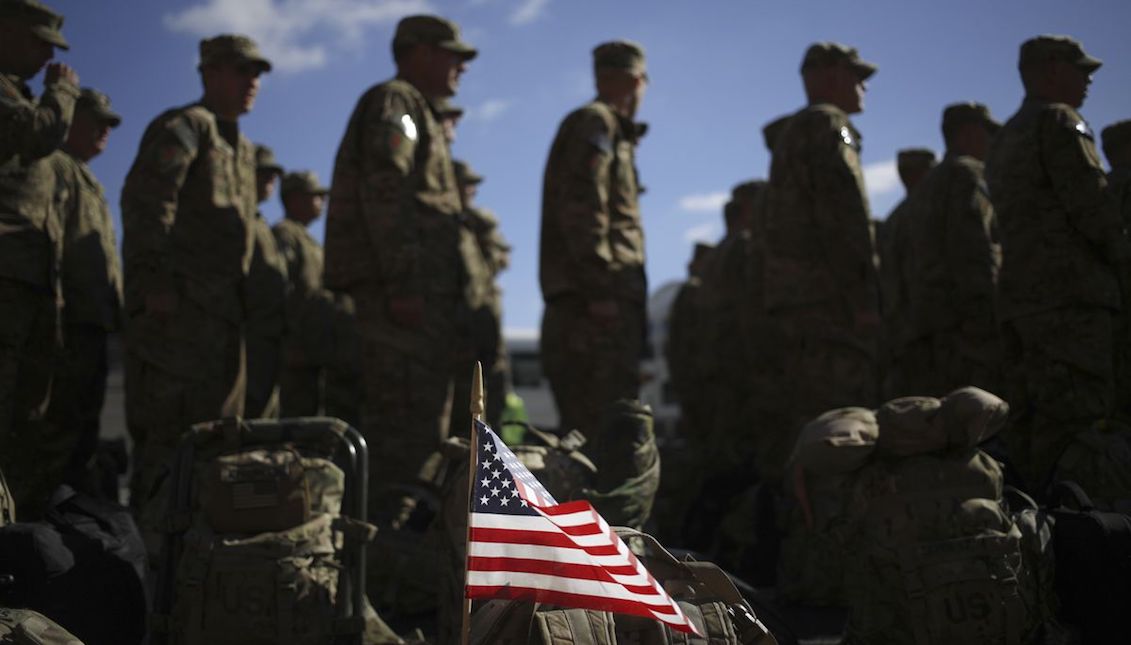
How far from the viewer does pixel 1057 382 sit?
6.31 m

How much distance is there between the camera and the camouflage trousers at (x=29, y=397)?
5.56 metres

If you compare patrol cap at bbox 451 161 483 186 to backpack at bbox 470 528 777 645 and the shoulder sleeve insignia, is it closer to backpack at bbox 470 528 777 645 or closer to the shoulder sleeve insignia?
the shoulder sleeve insignia

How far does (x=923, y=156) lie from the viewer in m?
10.4

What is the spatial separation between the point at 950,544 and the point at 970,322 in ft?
14.5

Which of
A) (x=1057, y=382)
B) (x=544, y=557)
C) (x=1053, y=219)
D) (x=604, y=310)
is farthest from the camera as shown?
(x=604, y=310)

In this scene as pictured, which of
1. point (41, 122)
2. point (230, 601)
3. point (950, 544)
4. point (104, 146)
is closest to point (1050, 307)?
point (950, 544)

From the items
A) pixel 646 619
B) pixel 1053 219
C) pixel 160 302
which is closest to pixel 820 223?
pixel 1053 219

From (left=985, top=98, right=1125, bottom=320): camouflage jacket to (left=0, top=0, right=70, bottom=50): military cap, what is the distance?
19.1ft

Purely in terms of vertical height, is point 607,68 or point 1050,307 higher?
point 607,68

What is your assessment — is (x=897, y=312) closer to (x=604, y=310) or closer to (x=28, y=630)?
(x=604, y=310)

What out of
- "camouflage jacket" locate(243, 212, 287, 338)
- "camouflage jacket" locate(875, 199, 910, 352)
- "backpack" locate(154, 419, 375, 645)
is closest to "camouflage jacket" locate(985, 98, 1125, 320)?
"camouflage jacket" locate(875, 199, 910, 352)

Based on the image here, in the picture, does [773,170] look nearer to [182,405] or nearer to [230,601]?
[182,405]

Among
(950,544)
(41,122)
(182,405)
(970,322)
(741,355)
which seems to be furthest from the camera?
(741,355)

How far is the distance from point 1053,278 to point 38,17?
20.3ft
